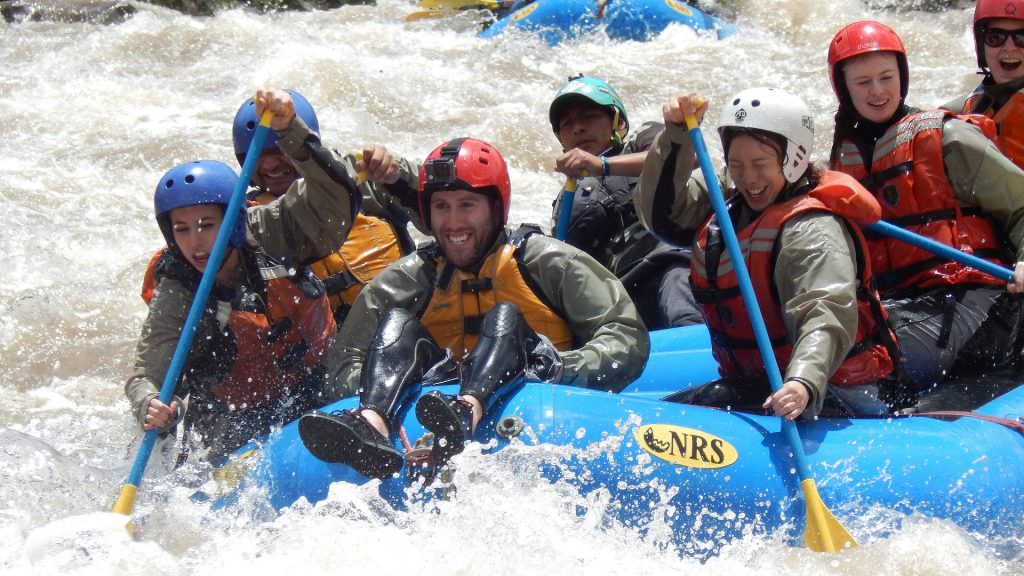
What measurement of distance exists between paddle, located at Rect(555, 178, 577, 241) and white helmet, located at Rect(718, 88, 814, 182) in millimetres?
1337

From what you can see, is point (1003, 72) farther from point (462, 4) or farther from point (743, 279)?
point (462, 4)

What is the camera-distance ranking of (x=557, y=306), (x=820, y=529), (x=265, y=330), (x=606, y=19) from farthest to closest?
(x=606, y=19) → (x=265, y=330) → (x=557, y=306) → (x=820, y=529)

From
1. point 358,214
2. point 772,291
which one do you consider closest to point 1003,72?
point 772,291

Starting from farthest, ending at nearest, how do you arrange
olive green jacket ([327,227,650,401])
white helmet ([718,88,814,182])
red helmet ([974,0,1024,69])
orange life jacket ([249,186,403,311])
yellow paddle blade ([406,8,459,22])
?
1. yellow paddle blade ([406,8,459,22])
2. orange life jacket ([249,186,403,311])
3. red helmet ([974,0,1024,69])
4. olive green jacket ([327,227,650,401])
5. white helmet ([718,88,814,182])

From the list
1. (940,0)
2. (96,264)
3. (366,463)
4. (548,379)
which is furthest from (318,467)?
(940,0)

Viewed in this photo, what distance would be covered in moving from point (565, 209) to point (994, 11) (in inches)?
73.0

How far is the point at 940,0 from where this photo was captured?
12812 millimetres

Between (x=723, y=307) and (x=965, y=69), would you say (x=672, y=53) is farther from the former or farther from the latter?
(x=723, y=307)

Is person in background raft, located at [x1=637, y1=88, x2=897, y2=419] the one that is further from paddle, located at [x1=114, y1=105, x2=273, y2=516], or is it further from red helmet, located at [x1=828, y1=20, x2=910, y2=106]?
paddle, located at [x1=114, y1=105, x2=273, y2=516]

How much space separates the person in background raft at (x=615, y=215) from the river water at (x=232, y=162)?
2.10 metres

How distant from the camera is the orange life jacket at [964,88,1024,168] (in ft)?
15.1

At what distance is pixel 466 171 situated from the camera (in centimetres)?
386

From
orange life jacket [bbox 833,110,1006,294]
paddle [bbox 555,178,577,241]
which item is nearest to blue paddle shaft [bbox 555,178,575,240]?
paddle [bbox 555,178,577,241]

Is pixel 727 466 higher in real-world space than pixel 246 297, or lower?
lower
